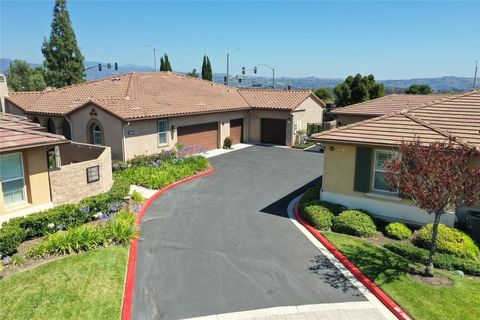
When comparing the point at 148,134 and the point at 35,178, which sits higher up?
the point at 148,134

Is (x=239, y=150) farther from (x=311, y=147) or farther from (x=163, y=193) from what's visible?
(x=163, y=193)

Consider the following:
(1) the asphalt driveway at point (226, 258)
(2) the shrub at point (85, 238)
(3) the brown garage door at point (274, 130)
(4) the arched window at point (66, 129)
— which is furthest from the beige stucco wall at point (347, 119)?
(4) the arched window at point (66, 129)

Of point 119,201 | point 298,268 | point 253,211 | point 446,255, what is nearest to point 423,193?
point 446,255

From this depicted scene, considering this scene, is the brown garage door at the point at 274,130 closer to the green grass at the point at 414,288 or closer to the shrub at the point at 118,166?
the shrub at the point at 118,166

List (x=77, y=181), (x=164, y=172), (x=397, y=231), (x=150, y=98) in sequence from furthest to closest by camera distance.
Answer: (x=150, y=98)
(x=164, y=172)
(x=77, y=181)
(x=397, y=231)

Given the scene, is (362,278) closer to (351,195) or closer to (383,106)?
(351,195)

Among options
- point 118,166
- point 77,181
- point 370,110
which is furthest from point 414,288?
point 370,110

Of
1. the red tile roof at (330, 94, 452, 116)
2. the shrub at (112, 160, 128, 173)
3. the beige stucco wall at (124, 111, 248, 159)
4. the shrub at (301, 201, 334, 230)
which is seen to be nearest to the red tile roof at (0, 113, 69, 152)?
the shrub at (112, 160, 128, 173)

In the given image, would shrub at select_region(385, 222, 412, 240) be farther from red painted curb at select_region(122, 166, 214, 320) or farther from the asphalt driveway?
red painted curb at select_region(122, 166, 214, 320)
